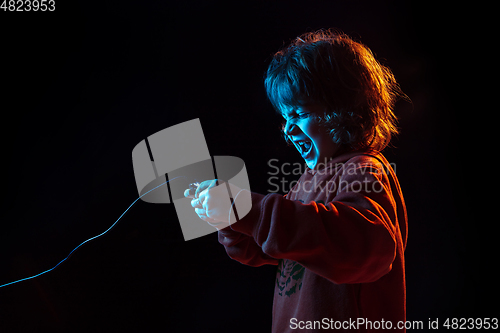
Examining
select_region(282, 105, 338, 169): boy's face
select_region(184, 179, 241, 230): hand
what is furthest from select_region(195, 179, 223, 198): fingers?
select_region(282, 105, 338, 169): boy's face

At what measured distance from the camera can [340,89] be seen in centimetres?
55

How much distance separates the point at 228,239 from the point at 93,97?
631 mm

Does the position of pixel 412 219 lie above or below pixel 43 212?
below

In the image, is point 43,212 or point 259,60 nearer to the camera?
point 43,212

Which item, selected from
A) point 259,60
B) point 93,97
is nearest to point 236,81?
point 259,60

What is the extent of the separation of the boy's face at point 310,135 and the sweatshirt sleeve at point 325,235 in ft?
0.55

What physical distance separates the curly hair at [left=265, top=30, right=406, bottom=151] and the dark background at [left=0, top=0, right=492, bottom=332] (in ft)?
1.35

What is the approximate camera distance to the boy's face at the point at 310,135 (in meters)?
0.55

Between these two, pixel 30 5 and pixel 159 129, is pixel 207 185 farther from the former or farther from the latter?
pixel 30 5

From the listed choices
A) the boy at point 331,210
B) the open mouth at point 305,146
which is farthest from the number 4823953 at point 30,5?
the open mouth at point 305,146

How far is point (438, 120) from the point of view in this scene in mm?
985

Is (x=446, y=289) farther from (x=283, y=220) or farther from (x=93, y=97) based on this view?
(x=93, y=97)

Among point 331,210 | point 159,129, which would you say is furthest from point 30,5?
point 331,210

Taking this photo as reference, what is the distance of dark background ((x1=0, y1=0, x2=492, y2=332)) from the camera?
868mm
